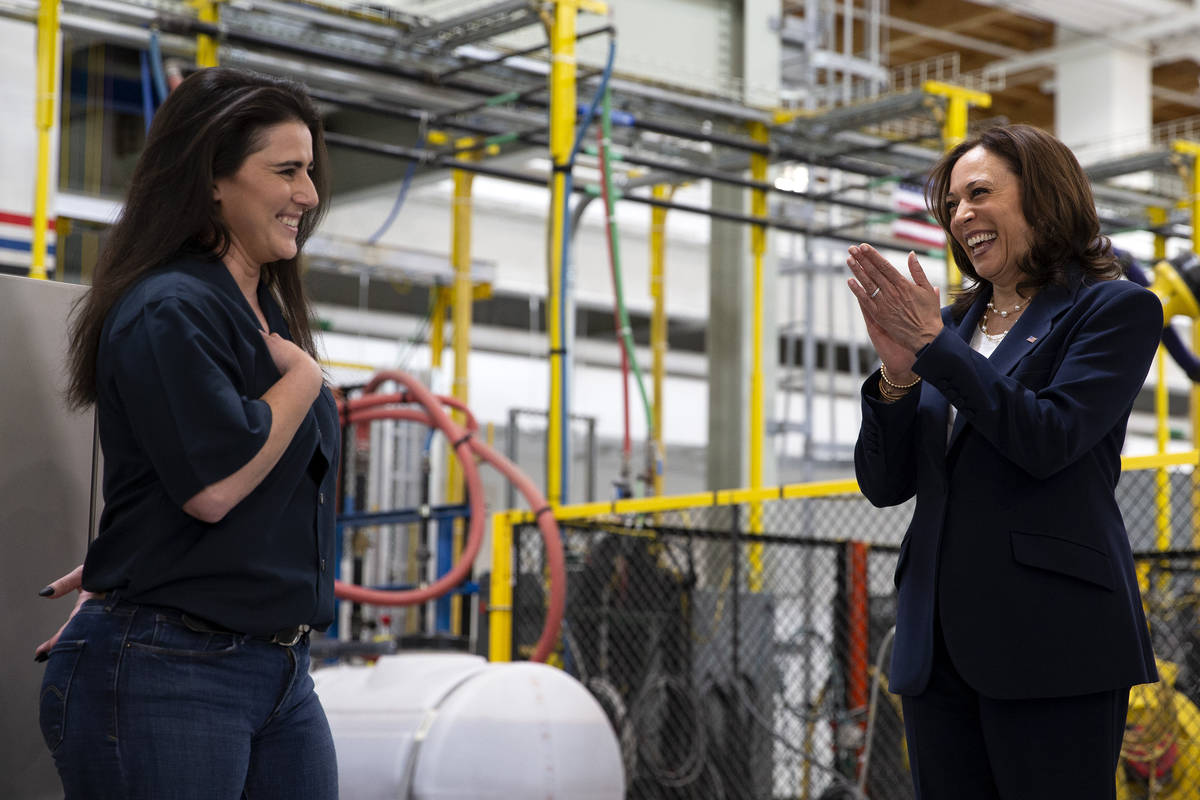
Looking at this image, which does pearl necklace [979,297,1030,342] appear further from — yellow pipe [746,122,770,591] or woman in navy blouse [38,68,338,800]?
yellow pipe [746,122,770,591]

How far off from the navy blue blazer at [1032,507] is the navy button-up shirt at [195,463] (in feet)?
2.94

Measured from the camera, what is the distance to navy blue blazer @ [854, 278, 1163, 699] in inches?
82.9

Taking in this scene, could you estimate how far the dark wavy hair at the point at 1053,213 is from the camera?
7.71 feet

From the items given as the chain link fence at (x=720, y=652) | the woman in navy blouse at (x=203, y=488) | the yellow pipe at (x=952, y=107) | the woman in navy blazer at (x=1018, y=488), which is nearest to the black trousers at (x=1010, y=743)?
the woman in navy blazer at (x=1018, y=488)

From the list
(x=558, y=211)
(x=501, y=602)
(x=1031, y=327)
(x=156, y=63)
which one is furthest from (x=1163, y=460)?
(x=156, y=63)

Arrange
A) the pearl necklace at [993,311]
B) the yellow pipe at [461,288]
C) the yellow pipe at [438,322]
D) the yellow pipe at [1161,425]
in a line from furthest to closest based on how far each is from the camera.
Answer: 1. the yellow pipe at [438,322]
2. the yellow pipe at [461,288]
3. the yellow pipe at [1161,425]
4. the pearl necklace at [993,311]

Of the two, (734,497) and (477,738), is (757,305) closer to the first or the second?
(734,497)

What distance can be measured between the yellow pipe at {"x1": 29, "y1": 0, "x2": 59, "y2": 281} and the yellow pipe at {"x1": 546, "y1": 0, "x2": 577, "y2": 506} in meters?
2.35

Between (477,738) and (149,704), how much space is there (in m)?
2.96

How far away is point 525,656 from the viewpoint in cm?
623

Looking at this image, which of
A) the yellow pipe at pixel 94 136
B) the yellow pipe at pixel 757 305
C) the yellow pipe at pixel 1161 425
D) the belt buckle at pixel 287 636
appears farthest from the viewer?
the yellow pipe at pixel 94 136

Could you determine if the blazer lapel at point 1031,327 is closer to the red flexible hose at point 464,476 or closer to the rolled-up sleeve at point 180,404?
the rolled-up sleeve at point 180,404

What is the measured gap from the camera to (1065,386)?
216cm

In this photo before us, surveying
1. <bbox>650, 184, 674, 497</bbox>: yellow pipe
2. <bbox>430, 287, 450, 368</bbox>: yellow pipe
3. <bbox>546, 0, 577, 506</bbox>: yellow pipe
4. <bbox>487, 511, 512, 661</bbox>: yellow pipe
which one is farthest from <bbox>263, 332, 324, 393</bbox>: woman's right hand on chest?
<bbox>430, 287, 450, 368</bbox>: yellow pipe
